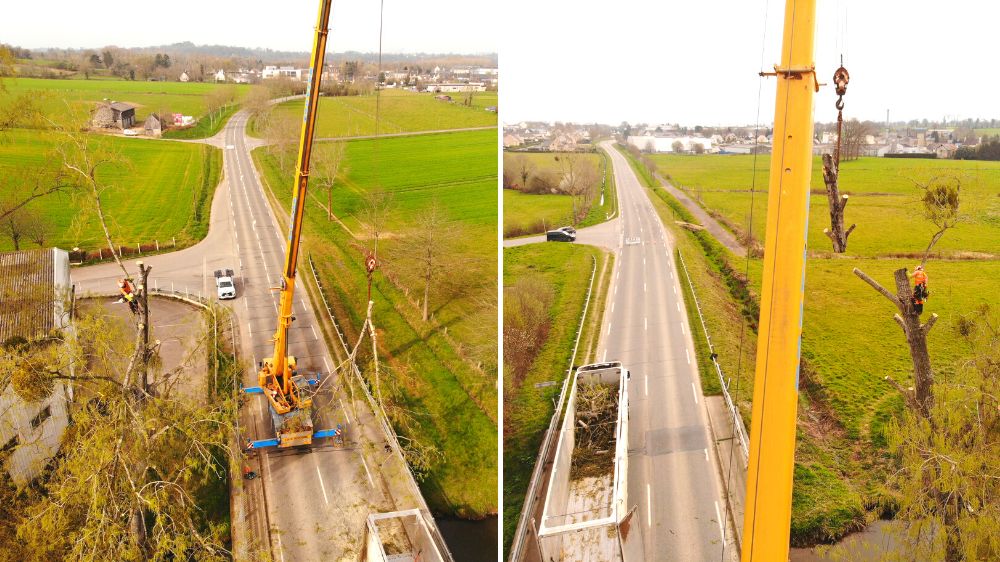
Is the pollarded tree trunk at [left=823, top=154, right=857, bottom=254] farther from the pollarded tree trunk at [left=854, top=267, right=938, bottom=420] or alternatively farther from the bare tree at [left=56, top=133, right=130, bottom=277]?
the bare tree at [left=56, top=133, right=130, bottom=277]

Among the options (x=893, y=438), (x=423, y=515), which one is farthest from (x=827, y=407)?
(x=423, y=515)

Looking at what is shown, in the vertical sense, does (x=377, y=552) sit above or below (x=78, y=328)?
below

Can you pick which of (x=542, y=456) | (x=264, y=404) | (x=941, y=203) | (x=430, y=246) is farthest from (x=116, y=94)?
(x=941, y=203)

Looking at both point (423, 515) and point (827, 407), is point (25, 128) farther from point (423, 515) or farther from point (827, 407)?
point (827, 407)

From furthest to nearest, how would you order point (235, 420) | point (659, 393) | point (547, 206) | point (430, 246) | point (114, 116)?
point (547, 206) < point (430, 246) < point (659, 393) < point (235, 420) < point (114, 116)

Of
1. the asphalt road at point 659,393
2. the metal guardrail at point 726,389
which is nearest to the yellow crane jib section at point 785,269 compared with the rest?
the asphalt road at point 659,393

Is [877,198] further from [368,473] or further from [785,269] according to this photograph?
[368,473]
